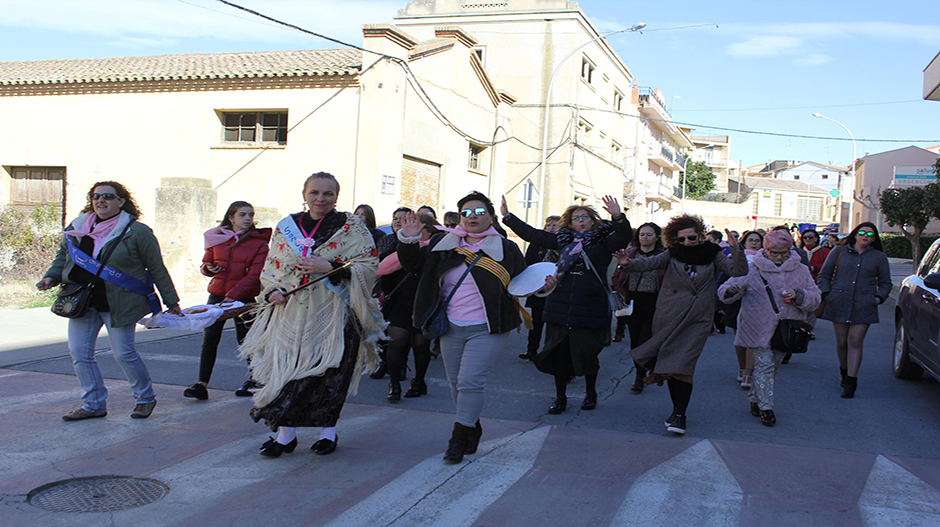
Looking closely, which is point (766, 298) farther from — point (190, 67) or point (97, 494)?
point (190, 67)

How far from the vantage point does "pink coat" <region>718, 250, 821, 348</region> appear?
20.7 feet

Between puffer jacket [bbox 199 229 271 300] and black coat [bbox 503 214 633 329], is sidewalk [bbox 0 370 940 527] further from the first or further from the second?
puffer jacket [bbox 199 229 271 300]

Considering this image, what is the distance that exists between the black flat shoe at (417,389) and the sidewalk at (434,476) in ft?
2.47

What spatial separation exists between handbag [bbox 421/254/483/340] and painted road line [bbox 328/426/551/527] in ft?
2.69

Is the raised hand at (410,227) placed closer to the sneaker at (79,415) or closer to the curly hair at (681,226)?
the curly hair at (681,226)

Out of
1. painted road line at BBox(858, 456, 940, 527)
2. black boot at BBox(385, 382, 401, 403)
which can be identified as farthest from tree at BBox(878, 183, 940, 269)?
black boot at BBox(385, 382, 401, 403)

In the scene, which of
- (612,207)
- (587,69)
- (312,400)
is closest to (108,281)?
(312,400)

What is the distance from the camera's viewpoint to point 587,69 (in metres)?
33.3

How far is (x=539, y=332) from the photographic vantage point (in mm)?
9062

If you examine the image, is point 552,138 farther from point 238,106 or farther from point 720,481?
point 720,481

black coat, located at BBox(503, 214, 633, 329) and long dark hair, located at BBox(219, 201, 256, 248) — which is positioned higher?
long dark hair, located at BBox(219, 201, 256, 248)

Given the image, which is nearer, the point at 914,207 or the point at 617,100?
the point at 914,207

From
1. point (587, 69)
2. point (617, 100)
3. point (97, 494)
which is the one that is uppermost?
point (587, 69)

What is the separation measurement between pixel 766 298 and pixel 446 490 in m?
3.59
